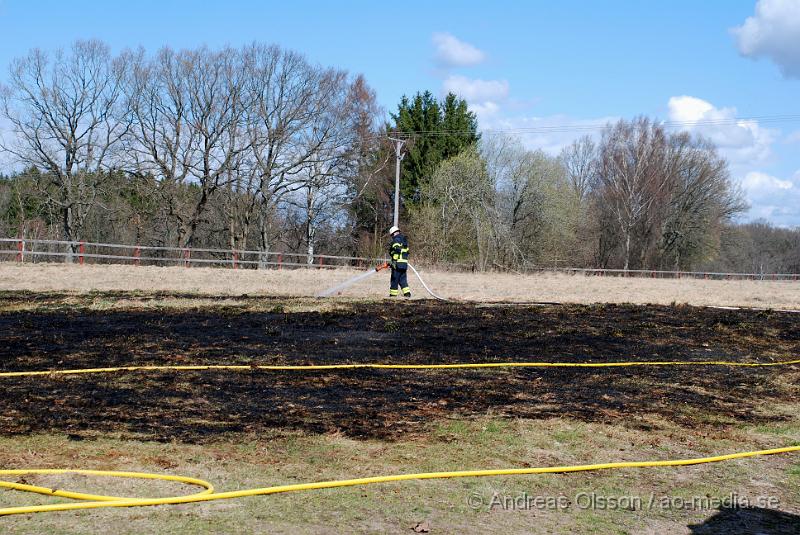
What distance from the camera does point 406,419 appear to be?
694cm

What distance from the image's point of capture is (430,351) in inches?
419

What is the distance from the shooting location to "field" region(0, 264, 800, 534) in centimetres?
477

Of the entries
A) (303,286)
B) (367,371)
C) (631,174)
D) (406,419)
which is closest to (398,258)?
(303,286)

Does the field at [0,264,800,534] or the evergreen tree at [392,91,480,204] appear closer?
the field at [0,264,800,534]

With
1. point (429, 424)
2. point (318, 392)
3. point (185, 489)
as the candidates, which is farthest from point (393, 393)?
point (185, 489)

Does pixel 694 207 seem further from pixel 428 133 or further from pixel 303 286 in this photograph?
pixel 303 286

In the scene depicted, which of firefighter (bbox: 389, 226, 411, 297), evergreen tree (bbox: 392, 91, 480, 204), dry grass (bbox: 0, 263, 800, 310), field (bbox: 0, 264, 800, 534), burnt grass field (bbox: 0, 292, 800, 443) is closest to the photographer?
field (bbox: 0, 264, 800, 534)

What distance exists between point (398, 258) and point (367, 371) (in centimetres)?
835

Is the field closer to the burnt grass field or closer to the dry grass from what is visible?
the burnt grass field

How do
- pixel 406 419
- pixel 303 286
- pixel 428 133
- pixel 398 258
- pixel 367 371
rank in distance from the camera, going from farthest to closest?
pixel 428 133, pixel 303 286, pixel 398 258, pixel 367 371, pixel 406 419

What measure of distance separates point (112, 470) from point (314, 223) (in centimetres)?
4163

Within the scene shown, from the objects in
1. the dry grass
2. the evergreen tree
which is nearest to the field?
the dry grass

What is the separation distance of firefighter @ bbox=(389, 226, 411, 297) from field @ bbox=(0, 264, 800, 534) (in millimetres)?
3170

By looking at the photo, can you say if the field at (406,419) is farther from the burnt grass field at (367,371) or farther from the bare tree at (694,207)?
the bare tree at (694,207)
